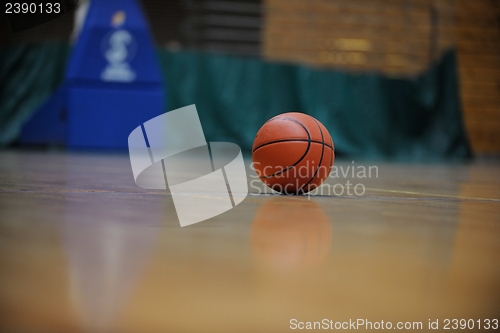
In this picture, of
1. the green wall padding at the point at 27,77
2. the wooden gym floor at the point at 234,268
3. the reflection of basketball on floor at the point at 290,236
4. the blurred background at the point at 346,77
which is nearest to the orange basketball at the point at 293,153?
the reflection of basketball on floor at the point at 290,236

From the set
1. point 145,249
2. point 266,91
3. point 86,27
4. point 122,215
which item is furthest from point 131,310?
point 266,91

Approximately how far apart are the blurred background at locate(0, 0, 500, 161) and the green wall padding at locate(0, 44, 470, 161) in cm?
1

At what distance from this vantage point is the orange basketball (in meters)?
2.04

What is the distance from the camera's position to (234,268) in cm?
83

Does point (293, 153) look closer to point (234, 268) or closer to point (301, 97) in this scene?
point (234, 268)

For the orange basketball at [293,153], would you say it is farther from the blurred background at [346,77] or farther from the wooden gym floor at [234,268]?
the blurred background at [346,77]

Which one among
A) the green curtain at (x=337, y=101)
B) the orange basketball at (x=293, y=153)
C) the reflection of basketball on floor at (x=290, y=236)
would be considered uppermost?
the reflection of basketball on floor at (x=290, y=236)

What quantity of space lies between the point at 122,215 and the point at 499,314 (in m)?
0.95

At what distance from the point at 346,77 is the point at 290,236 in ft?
19.8

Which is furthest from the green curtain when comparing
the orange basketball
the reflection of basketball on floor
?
the reflection of basketball on floor

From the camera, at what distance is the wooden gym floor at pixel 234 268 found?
2.08 ft

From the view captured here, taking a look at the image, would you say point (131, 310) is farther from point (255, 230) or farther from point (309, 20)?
point (309, 20)

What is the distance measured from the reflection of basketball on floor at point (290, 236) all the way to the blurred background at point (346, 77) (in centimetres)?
504

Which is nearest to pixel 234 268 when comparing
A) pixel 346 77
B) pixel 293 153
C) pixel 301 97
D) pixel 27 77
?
pixel 293 153
